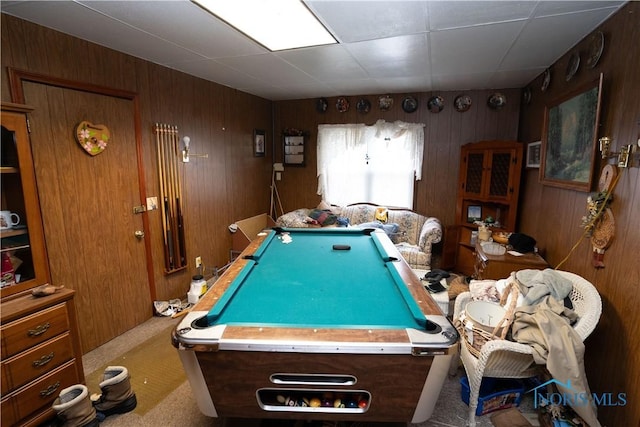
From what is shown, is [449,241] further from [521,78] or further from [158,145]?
[158,145]

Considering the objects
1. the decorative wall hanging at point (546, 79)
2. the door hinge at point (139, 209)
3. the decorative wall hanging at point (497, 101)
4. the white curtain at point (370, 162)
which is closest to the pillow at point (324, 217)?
the white curtain at point (370, 162)

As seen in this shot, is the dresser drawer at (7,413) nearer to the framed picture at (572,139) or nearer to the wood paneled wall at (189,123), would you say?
the wood paneled wall at (189,123)

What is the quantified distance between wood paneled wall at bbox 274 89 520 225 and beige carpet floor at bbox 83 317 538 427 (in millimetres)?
2727

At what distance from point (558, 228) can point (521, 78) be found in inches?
76.2

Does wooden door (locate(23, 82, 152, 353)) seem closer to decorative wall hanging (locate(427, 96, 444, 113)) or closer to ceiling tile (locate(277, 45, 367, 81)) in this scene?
ceiling tile (locate(277, 45, 367, 81))

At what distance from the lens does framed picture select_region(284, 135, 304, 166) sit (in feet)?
16.4

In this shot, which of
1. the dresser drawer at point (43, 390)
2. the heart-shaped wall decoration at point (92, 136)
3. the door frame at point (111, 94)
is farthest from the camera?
the heart-shaped wall decoration at point (92, 136)

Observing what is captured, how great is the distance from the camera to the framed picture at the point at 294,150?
498 centimetres

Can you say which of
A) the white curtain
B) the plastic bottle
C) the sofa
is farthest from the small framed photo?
the plastic bottle

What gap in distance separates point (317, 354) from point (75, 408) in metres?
1.50

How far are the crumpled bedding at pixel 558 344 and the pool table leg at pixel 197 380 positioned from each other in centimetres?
165

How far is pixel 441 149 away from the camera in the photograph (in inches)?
172

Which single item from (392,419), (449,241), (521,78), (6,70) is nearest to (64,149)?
(6,70)

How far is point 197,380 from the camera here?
4.29 ft
